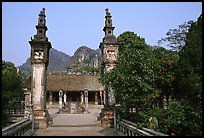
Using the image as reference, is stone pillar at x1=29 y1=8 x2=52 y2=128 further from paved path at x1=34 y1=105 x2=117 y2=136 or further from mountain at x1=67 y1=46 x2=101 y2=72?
mountain at x1=67 y1=46 x2=101 y2=72

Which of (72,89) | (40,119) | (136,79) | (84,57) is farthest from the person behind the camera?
(84,57)

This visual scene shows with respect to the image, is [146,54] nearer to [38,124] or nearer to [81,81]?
[38,124]

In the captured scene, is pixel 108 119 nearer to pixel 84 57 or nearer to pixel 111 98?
pixel 111 98

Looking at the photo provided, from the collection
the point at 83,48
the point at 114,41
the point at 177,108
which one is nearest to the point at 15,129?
the point at 177,108

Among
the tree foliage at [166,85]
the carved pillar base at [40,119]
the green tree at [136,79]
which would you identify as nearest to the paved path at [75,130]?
the carved pillar base at [40,119]

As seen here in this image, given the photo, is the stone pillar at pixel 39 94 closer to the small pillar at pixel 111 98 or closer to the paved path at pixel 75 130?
the paved path at pixel 75 130

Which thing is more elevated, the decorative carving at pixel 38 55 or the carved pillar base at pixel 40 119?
the decorative carving at pixel 38 55

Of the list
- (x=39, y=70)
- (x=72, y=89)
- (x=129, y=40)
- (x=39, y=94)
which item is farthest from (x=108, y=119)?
(x=72, y=89)

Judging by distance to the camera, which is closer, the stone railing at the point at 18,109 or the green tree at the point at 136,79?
the green tree at the point at 136,79

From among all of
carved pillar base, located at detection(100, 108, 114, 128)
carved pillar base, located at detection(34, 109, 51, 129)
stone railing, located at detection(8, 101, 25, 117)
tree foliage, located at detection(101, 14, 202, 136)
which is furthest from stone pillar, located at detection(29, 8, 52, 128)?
tree foliage, located at detection(101, 14, 202, 136)

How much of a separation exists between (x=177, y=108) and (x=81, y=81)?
98.8ft

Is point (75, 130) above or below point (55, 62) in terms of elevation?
below

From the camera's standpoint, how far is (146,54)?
11.5 metres

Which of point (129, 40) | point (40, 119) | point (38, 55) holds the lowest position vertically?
point (40, 119)
